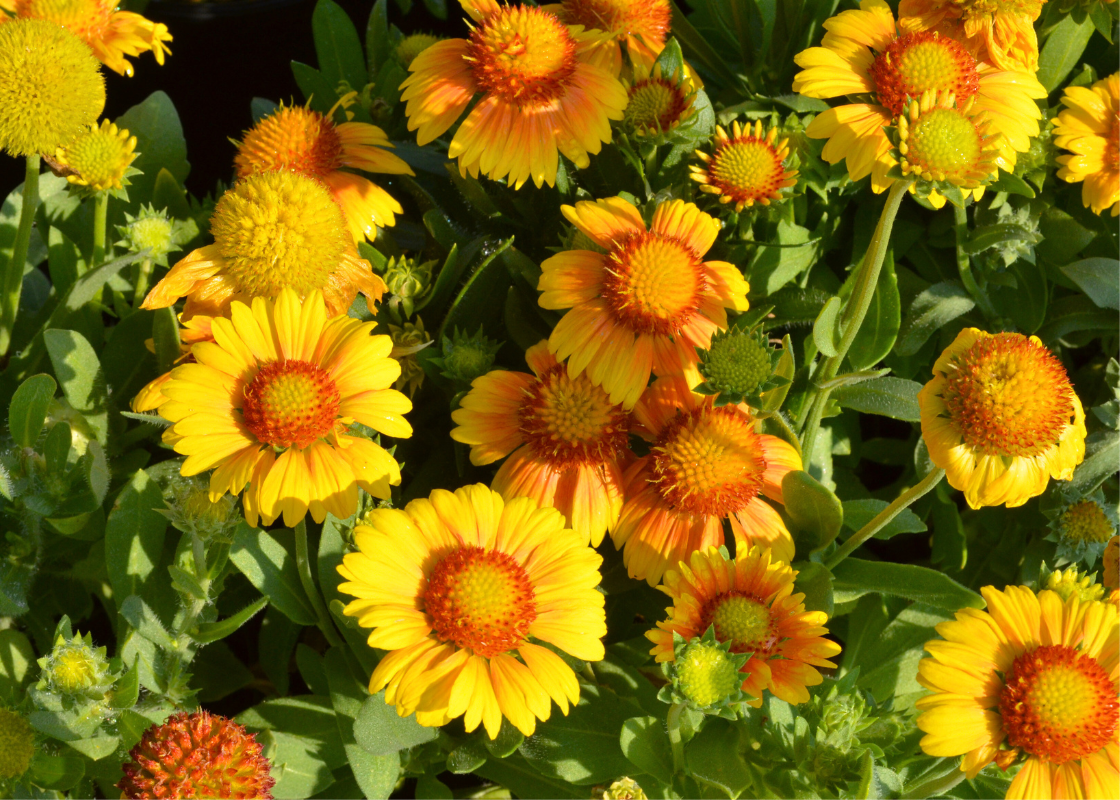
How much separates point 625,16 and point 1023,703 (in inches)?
43.0

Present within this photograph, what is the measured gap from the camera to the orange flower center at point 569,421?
1.26m

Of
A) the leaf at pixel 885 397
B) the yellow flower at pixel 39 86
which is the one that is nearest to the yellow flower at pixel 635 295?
the leaf at pixel 885 397

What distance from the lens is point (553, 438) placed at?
1268 millimetres

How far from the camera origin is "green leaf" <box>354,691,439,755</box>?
1154 millimetres

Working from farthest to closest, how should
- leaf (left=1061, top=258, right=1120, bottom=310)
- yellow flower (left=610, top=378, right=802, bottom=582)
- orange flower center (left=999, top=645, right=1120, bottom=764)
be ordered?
leaf (left=1061, top=258, right=1120, bottom=310) < yellow flower (left=610, top=378, right=802, bottom=582) < orange flower center (left=999, top=645, right=1120, bottom=764)

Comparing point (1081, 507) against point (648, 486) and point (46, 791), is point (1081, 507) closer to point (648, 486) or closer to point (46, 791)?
point (648, 486)

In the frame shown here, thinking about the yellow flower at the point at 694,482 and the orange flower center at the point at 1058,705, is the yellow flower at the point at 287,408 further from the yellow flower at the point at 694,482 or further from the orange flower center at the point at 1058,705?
the orange flower center at the point at 1058,705

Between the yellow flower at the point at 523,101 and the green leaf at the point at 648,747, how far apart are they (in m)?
0.73

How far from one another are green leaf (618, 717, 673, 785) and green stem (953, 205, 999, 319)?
2.99 ft

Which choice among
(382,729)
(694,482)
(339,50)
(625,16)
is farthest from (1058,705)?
(339,50)

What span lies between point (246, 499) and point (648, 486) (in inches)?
20.8

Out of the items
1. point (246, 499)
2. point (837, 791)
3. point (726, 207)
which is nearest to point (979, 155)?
point (726, 207)

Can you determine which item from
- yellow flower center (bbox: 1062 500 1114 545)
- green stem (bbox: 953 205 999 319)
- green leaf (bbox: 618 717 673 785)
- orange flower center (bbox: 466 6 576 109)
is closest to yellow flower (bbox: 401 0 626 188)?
orange flower center (bbox: 466 6 576 109)

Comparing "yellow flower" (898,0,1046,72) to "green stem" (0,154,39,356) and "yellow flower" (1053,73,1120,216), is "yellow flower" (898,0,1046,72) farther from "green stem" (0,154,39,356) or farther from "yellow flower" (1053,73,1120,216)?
"green stem" (0,154,39,356)
